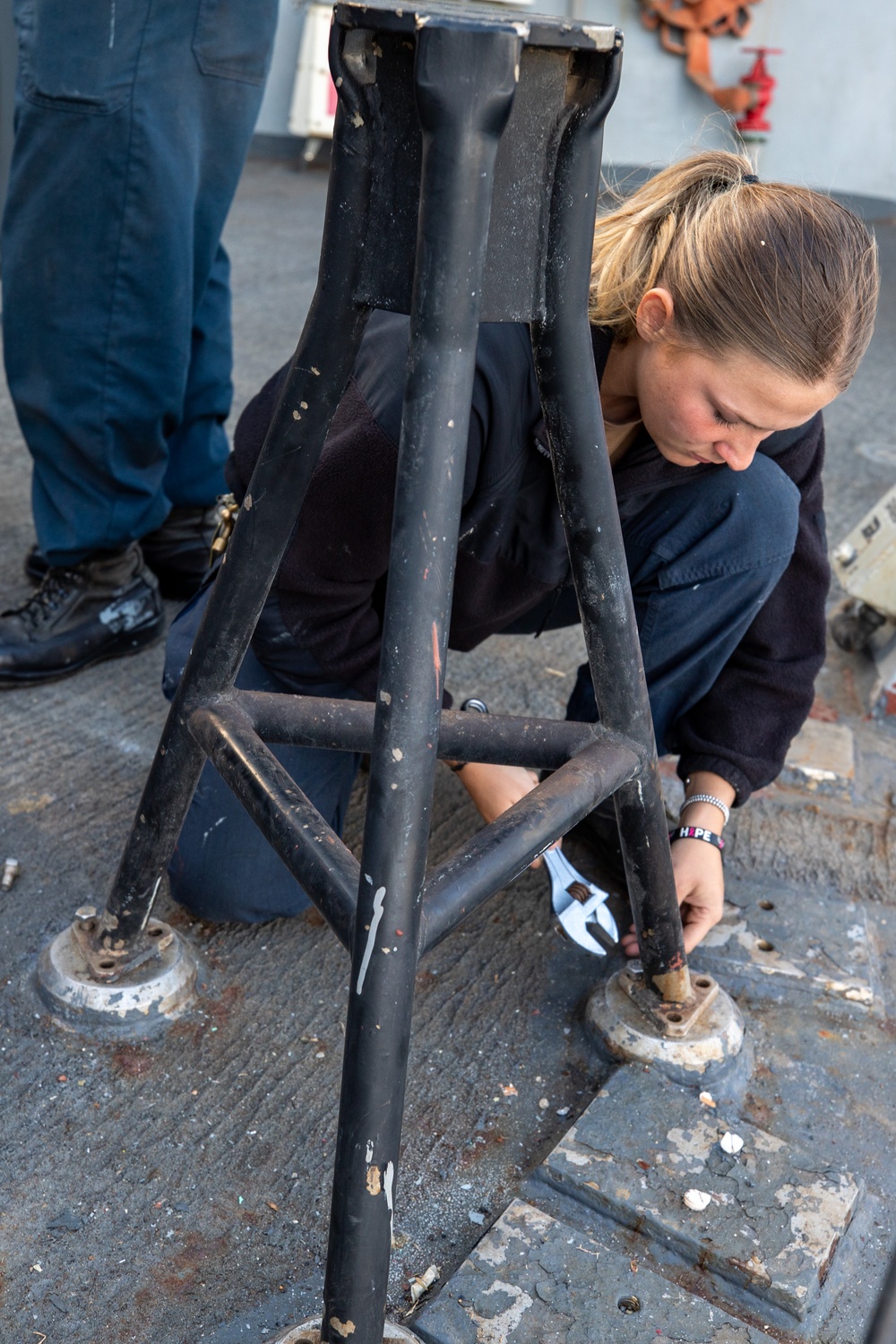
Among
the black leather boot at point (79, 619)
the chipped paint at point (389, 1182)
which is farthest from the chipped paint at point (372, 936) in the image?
the black leather boot at point (79, 619)

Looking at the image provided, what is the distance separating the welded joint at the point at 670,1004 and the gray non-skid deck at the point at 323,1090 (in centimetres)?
9

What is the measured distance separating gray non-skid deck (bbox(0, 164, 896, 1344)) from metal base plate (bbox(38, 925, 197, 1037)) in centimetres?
2

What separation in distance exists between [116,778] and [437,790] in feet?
1.54

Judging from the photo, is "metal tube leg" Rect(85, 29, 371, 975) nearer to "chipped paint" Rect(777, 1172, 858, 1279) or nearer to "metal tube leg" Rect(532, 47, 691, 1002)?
"metal tube leg" Rect(532, 47, 691, 1002)

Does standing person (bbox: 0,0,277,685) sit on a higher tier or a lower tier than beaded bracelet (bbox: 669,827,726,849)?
higher

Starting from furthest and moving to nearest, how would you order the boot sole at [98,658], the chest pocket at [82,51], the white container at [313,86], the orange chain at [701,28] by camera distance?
the orange chain at [701,28] → the white container at [313,86] → the boot sole at [98,658] → the chest pocket at [82,51]

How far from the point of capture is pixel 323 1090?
129cm

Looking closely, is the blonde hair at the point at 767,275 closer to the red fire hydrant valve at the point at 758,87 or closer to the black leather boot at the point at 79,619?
the black leather boot at the point at 79,619

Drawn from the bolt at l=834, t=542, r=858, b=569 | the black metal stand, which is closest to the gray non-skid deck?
the black metal stand

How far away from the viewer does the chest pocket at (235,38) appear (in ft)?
5.70

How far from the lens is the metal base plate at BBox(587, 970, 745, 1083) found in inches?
52.3

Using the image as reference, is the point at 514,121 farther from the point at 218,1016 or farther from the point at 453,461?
the point at 218,1016

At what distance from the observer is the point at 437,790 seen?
1.80 m

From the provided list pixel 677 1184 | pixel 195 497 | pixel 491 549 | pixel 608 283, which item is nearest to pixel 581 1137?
pixel 677 1184
